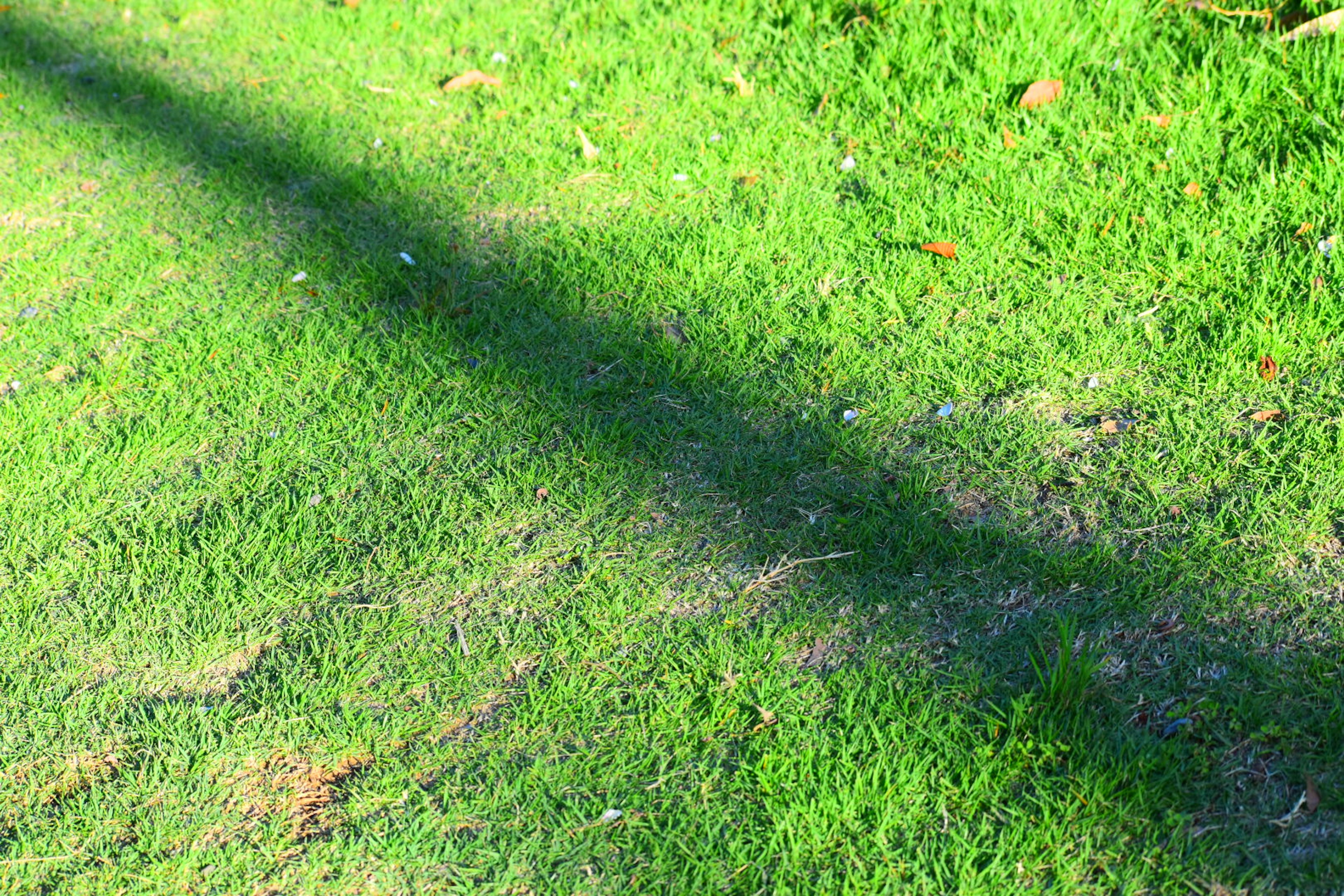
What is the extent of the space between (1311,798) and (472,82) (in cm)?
389

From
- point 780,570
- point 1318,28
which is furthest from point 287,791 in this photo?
point 1318,28

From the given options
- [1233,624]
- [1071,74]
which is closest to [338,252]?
[1071,74]

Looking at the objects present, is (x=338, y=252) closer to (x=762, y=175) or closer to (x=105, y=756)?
(x=762, y=175)

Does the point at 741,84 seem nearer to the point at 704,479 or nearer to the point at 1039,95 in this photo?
the point at 1039,95

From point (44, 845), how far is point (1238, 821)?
2257 millimetres

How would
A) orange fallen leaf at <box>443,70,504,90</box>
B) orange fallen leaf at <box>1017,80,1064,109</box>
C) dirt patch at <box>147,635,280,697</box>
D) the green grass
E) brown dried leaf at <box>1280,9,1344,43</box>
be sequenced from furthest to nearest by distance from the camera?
1. orange fallen leaf at <box>443,70,504,90</box>
2. orange fallen leaf at <box>1017,80,1064,109</box>
3. brown dried leaf at <box>1280,9,1344,43</box>
4. dirt patch at <box>147,635,280,697</box>
5. the green grass

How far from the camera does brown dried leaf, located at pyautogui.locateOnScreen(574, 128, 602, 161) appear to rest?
3.98m

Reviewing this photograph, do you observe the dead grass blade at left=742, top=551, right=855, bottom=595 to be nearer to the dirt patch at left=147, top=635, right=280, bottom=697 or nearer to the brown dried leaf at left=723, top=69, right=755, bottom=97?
the dirt patch at left=147, top=635, right=280, bottom=697

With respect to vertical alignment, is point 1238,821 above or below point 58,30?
above

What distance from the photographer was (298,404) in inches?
122

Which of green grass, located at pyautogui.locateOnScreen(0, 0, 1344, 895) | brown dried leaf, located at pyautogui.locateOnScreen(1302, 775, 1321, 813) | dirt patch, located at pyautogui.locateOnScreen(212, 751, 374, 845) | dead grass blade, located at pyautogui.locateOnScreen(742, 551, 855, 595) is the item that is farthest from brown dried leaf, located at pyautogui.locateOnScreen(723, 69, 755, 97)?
brown dried leaf, located at pyautogui.locateOnScreen(1302, 775, 1321, 813)

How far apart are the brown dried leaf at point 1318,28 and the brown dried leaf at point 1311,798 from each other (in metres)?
2.67

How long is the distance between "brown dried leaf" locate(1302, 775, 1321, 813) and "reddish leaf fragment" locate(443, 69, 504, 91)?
12.4 ft

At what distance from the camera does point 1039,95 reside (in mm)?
3744
